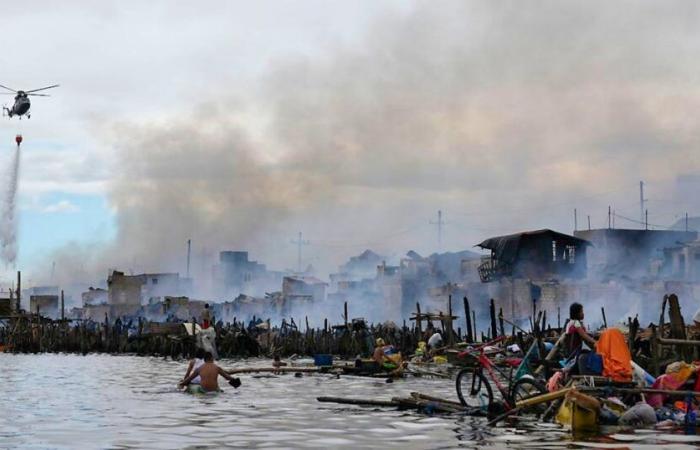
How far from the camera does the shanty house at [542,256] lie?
59.1 m

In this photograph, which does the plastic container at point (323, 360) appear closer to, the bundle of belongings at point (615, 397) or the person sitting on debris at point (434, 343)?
the person sitting on debris at point (434, 343)

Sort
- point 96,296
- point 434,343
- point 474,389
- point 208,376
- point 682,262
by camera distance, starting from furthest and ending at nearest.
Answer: point 96,296 < point 682,262 < point 434,343 < point 208,376 < point 474,389

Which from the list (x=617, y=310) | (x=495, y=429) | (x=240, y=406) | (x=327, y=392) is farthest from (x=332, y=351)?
(x=495, y=429)

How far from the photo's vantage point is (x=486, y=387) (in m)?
17.7

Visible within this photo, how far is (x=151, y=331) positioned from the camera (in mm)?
57875

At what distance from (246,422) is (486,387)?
4542 millimetres

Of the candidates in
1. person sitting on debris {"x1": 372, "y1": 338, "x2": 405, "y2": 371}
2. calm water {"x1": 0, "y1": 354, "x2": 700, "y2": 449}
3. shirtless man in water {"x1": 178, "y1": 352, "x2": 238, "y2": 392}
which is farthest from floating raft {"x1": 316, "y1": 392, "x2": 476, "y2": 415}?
person sitting on debris {"x1": 372, "y1": 338, "x2": 405, "y2": 371}

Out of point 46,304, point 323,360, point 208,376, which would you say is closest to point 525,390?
point 208,376

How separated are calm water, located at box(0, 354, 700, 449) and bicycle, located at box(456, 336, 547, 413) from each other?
61 cm

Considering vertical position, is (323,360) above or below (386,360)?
below

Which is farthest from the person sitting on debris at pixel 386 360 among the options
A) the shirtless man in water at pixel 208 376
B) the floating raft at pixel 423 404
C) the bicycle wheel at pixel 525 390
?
the bicycle wheel at pixel 525 390

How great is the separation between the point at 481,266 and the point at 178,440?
4903 centimetres

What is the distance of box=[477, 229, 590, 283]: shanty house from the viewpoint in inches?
2328

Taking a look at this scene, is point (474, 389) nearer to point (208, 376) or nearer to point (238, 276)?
point (208, 376)
